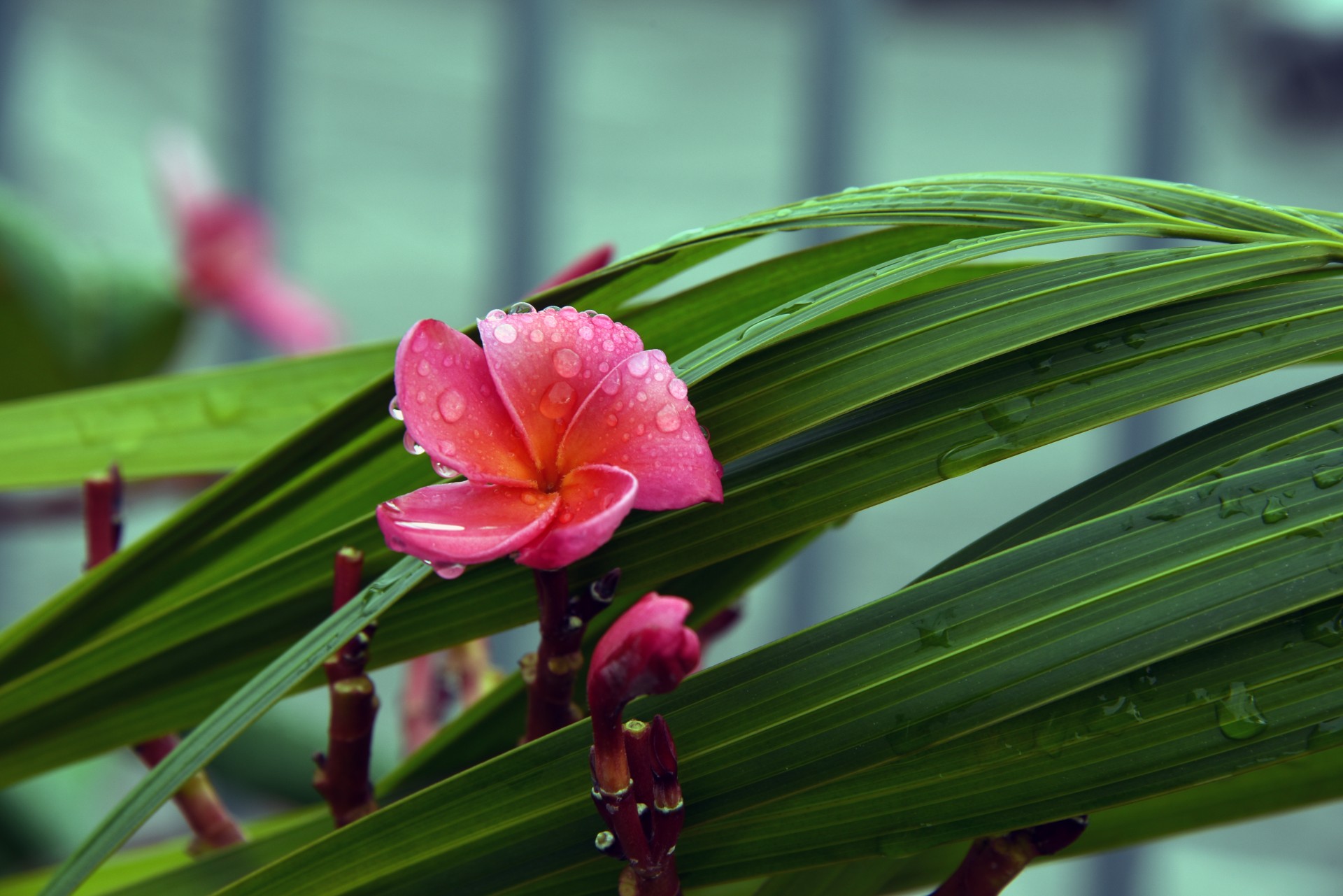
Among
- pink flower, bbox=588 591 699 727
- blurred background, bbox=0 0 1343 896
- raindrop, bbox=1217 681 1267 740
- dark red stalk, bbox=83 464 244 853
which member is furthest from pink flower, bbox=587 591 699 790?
blurred background, bbox=0 0 1343 896

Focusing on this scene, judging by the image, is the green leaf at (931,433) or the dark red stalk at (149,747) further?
the dark red stalk at (149,747)

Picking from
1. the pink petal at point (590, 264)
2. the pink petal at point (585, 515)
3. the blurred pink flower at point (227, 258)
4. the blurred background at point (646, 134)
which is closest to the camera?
the pink petal at point (585, 515)

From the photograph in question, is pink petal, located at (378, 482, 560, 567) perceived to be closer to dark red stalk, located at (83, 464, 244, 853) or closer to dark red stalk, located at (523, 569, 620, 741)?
dark red stalk, located at (523, 569, 620, 741)

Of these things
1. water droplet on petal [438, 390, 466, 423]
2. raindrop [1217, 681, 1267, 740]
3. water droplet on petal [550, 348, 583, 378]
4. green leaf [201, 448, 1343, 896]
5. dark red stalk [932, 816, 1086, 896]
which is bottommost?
dark red stalk [932, 816, 1086, 896]

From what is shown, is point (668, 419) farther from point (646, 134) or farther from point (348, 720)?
point (646, 134)

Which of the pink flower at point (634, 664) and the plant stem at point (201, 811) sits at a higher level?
the plant stem at point (201, 811)

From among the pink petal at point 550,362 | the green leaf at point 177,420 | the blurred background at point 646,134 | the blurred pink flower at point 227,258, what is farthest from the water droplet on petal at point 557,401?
the blurred background at point 646,134

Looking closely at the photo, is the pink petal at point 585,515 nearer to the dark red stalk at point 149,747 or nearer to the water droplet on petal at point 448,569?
the water droplet on petal at point 448,569
